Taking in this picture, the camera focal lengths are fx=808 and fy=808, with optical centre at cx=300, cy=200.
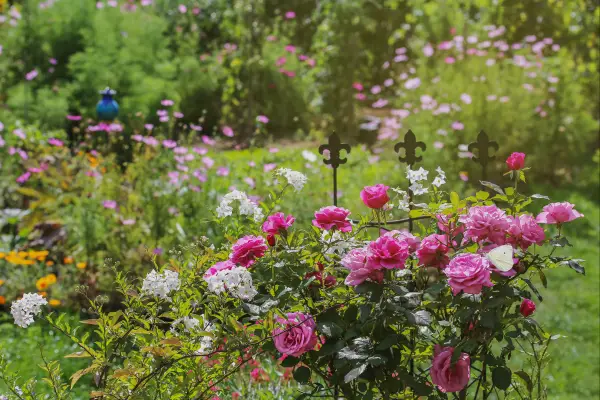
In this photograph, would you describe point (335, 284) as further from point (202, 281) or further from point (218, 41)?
point (218, 41)

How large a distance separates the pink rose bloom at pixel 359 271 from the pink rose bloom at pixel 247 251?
0.22m

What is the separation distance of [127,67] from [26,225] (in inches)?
100

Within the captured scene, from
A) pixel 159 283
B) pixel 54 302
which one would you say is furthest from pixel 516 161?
pixel 54 302

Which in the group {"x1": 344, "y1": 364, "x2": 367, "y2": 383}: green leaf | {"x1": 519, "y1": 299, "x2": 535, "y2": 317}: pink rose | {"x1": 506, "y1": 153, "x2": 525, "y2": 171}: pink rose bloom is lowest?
{"x1": 344, "y1": 364, "x2": 367, "y2": 383}: green leaf

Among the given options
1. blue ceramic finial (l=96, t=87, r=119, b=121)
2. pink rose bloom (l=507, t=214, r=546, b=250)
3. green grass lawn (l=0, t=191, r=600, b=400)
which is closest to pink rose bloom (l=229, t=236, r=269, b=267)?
pink rose bloom (l=507, t=214, r=546, b=250)

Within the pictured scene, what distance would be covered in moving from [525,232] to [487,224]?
103 mm

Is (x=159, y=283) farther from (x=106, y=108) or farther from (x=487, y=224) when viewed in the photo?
(x=106, y=108)

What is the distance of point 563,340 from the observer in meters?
A: 4.02

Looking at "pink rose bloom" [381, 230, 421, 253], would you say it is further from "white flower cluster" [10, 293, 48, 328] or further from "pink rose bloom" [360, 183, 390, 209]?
"white flower cluster" [10, 293, 48, 328]

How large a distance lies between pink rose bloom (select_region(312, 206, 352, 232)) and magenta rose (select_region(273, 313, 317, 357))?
0.24m

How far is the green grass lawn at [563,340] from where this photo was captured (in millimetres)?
3539

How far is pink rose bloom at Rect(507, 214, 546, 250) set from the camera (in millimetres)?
1907

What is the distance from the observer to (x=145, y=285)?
1.79 metres

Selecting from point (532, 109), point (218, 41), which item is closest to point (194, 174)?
point (532, 109)
